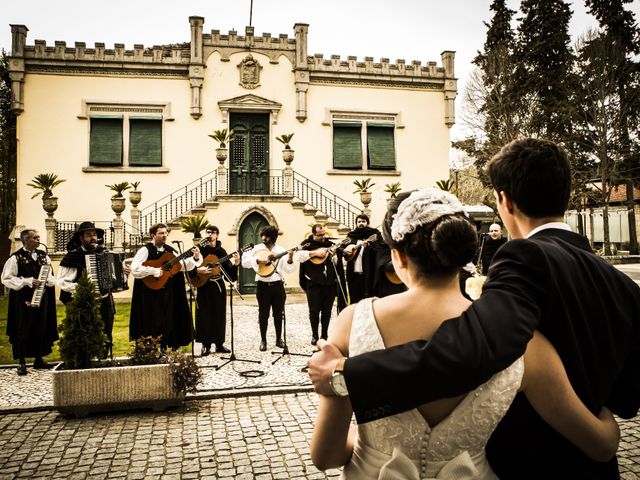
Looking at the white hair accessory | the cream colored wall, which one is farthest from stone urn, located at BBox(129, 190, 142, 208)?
the white hair accessory

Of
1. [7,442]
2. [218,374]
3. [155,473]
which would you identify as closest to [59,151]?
[218,374]

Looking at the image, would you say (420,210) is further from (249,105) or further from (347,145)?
(347,145)

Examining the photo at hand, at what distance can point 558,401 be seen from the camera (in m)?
1.55

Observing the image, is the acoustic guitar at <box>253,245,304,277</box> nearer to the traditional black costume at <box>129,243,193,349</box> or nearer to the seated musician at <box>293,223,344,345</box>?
the seated musician at <box>293,223,344,345</box>

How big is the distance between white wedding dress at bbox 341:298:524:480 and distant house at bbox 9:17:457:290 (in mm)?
14972

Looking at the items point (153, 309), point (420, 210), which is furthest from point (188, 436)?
point (420, 210)

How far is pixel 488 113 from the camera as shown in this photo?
25.7 meters

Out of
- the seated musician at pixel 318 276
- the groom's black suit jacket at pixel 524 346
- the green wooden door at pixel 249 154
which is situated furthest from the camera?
the green wooden door at pixel 249 154

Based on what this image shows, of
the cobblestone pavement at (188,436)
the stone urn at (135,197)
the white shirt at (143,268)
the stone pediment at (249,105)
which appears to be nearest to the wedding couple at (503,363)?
the cobblestone pavement at (188,436)

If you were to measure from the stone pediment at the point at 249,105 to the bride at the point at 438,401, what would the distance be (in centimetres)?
1769

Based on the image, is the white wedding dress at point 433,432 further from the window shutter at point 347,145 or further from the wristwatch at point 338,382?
the window shutter at point 347,145

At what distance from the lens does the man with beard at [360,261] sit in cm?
923

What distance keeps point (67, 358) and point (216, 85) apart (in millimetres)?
14734

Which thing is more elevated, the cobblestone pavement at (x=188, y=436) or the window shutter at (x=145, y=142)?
the window shutter at (x=145, y=142)
